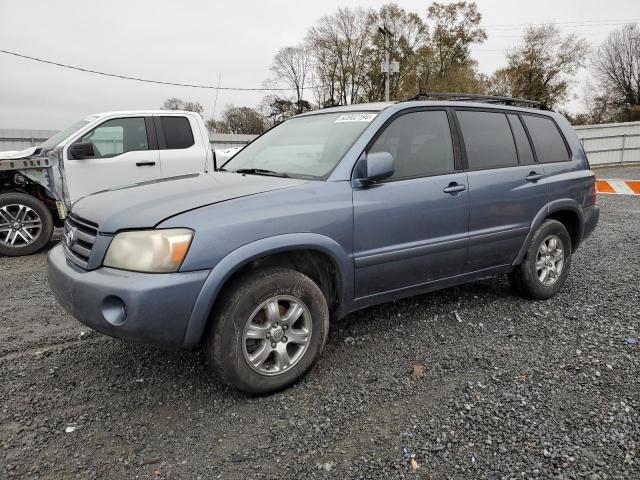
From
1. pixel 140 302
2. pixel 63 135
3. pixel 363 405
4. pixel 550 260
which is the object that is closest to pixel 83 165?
pixel 63 135

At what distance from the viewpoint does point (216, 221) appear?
2.35 metres

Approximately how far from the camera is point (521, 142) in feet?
12.9

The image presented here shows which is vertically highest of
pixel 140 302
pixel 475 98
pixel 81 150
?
pixel 475 98

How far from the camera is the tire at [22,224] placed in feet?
19.7

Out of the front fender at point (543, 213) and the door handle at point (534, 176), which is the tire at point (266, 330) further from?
the door handle at point (534, 176)

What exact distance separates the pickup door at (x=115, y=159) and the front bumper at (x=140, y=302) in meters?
4.04

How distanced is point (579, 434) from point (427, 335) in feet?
4.15

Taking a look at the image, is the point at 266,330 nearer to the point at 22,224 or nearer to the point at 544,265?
the point at 544,265

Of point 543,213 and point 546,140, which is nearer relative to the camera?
point 543,213

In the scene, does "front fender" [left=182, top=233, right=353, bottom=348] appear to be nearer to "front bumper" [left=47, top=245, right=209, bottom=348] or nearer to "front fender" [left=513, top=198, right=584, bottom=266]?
"front bumper" [left=47, top=245, right=209, bottom=348]

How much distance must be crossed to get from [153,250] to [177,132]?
197 inches

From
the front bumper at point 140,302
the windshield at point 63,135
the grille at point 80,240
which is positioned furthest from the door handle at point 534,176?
the windshield at point 63,135

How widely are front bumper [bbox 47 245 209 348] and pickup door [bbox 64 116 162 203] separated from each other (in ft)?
13.2

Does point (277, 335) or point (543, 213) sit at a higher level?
point (543, 213)
